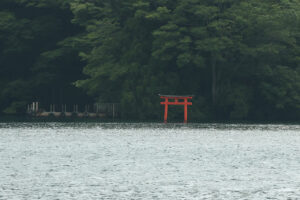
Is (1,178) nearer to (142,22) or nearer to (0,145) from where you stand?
(0,145)

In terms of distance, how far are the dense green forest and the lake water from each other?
2135 centimetres

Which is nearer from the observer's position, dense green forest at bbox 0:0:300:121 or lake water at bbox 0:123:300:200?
lake water at bbox 0:123:300:200

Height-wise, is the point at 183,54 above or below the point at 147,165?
above

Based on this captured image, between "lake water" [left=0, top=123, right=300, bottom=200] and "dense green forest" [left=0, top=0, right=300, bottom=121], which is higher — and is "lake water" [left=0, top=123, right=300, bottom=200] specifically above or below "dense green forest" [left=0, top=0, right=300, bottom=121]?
below

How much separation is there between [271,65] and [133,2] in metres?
14.8

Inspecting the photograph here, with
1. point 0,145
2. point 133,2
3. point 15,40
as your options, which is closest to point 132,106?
point 133,2

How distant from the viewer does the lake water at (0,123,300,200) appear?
2177 cm

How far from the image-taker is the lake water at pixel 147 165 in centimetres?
2177

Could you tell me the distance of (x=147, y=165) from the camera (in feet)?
93.2

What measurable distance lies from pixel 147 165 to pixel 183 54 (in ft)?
121

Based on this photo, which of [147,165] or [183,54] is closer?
[147,165]

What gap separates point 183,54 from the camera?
6462cm

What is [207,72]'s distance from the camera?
7031 centimetres

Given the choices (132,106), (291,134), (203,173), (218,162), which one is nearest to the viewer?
(203,173)
